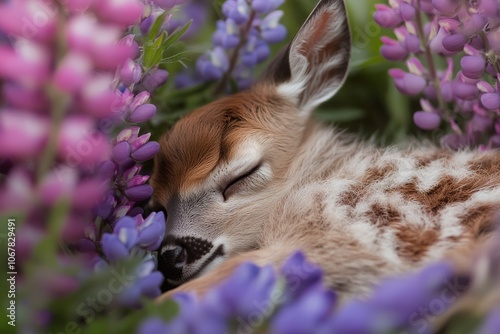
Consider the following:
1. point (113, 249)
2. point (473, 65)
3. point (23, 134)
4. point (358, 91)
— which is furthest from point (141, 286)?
point (358, 91)

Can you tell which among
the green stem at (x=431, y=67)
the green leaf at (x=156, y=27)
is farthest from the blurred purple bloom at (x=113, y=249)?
the green stem at (x=431, y=67)

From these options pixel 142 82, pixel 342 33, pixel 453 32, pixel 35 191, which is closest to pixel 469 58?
pixel 453 32

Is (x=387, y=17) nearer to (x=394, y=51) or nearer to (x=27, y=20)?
(x=394, y=51)

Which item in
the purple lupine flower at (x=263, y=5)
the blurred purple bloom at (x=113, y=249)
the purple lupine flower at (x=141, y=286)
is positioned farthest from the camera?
the purple lupine flower at (x=263, y=5)

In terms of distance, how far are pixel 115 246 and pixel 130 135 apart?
282 mm

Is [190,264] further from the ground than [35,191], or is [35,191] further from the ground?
[35,191]

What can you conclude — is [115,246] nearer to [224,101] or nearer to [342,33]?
[224,101]

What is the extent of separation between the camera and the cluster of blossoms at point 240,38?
157 centimetres

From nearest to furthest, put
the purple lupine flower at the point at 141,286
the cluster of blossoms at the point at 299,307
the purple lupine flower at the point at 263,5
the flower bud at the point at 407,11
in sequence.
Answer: the cluster of blossoms at the point at 299,307, the purple lupine flower at the point at 141,286, the flower bud at the point at 407,11, the purple lupine flower at the point at 263,5

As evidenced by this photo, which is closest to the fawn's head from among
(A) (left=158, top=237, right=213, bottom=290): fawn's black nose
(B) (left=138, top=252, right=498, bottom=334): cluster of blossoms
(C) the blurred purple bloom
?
(A) (left=158, top=237, right=213, bottom=290): fawn's black nose

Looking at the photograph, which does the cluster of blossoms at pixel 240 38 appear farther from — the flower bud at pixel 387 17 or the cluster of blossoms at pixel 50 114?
the cluster of blossoms at pixel 50 114

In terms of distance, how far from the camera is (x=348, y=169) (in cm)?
148

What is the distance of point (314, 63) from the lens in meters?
1.69

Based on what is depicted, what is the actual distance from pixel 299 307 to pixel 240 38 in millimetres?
1068
